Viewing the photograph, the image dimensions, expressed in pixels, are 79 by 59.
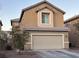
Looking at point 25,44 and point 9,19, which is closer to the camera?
point 9,19

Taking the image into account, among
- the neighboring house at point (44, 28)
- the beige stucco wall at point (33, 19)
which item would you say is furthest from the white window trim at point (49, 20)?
the beige stucco wall at point (33, 19)

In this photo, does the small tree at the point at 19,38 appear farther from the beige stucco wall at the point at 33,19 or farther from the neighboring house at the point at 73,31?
the neighboring house at the point at 73,31

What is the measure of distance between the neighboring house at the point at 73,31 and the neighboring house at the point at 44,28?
0.66ft

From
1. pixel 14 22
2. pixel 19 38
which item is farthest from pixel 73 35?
pixel 14 22

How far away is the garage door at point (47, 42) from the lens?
29.3ft

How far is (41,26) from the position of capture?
9.62 m

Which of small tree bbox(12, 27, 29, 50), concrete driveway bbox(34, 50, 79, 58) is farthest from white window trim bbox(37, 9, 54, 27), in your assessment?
concrete driveway bbox(34, 50, 79, 58)

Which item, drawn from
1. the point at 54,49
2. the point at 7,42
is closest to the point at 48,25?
the point at 54,49

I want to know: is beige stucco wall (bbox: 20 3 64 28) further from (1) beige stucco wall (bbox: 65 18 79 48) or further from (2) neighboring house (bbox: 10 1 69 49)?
(1) beige stucco wall (bbox: 65 18 79 48)

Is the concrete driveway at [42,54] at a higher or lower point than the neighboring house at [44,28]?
lower

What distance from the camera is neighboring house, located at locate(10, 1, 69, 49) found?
909cm

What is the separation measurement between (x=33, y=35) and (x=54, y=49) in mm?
1119

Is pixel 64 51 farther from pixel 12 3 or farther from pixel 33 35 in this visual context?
pixel 12 3

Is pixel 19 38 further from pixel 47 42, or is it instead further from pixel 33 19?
pixel 33 19
